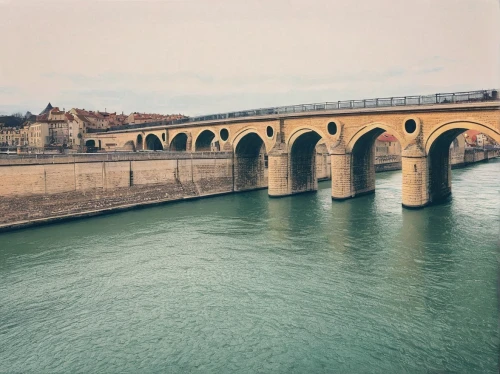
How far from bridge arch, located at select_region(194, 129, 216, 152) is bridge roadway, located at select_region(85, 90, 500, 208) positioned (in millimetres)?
158

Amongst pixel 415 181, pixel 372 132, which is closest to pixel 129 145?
pixel 372 132

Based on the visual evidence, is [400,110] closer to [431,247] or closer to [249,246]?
[431,247]

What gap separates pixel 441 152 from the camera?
36969mm

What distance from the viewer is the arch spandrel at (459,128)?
29006 millimetres

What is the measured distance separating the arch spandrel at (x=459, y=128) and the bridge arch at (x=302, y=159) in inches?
545

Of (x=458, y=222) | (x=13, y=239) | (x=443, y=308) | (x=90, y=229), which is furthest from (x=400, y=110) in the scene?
(x=13, y=239)

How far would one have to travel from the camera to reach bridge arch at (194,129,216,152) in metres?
58.8

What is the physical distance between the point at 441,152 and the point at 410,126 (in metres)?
5.19

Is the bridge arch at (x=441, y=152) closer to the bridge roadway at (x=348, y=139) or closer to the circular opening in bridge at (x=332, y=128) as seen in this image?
the bridge roadway at (x=348, y=139)

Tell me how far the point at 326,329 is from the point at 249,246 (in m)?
11.4

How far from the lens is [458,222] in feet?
95.5

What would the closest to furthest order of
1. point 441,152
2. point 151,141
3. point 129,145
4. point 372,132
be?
point 441,152
point 372,132
point 151,141
point 129,145

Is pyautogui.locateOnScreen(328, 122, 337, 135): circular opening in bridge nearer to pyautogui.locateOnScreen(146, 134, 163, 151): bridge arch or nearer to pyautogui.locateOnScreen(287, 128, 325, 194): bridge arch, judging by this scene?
pyautogui.locateOnScreen(287, 128, 325, 194): bridge arch

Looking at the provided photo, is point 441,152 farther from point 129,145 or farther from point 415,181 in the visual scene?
point 129,145
